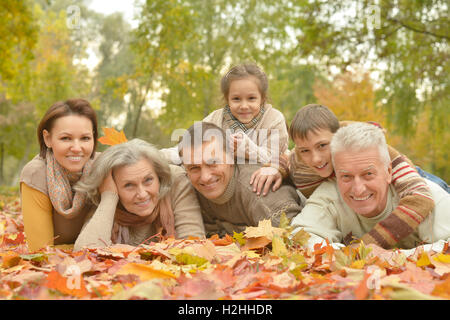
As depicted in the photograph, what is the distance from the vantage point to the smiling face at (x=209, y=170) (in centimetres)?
334

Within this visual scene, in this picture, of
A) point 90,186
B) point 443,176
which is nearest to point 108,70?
point 443,176

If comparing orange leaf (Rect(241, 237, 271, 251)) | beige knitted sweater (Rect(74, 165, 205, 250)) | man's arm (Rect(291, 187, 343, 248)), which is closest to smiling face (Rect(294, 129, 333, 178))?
man's arm (Rect(291, 187, 343, 248))

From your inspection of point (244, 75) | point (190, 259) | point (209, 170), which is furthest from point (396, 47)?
point (190, 259)

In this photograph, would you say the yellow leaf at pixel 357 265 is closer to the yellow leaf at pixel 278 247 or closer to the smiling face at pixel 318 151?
the yellow leaf at pixel 278 247

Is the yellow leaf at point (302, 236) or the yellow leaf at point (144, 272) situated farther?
the yellow leaf at point (302, 236)

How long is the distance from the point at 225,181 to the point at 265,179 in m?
0.31

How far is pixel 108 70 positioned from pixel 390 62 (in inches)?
744

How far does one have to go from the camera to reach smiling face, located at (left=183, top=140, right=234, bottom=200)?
3340 mm

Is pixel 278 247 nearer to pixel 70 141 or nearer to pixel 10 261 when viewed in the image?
pixel 10 261

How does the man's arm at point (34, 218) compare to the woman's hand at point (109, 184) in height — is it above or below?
below

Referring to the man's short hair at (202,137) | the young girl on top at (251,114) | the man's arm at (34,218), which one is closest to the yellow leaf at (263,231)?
the man's short hair at (202,137)

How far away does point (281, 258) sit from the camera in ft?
7.55

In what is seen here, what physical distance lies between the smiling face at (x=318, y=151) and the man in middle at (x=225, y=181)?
1.16 feet

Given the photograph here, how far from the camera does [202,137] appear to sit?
3.38 metres
